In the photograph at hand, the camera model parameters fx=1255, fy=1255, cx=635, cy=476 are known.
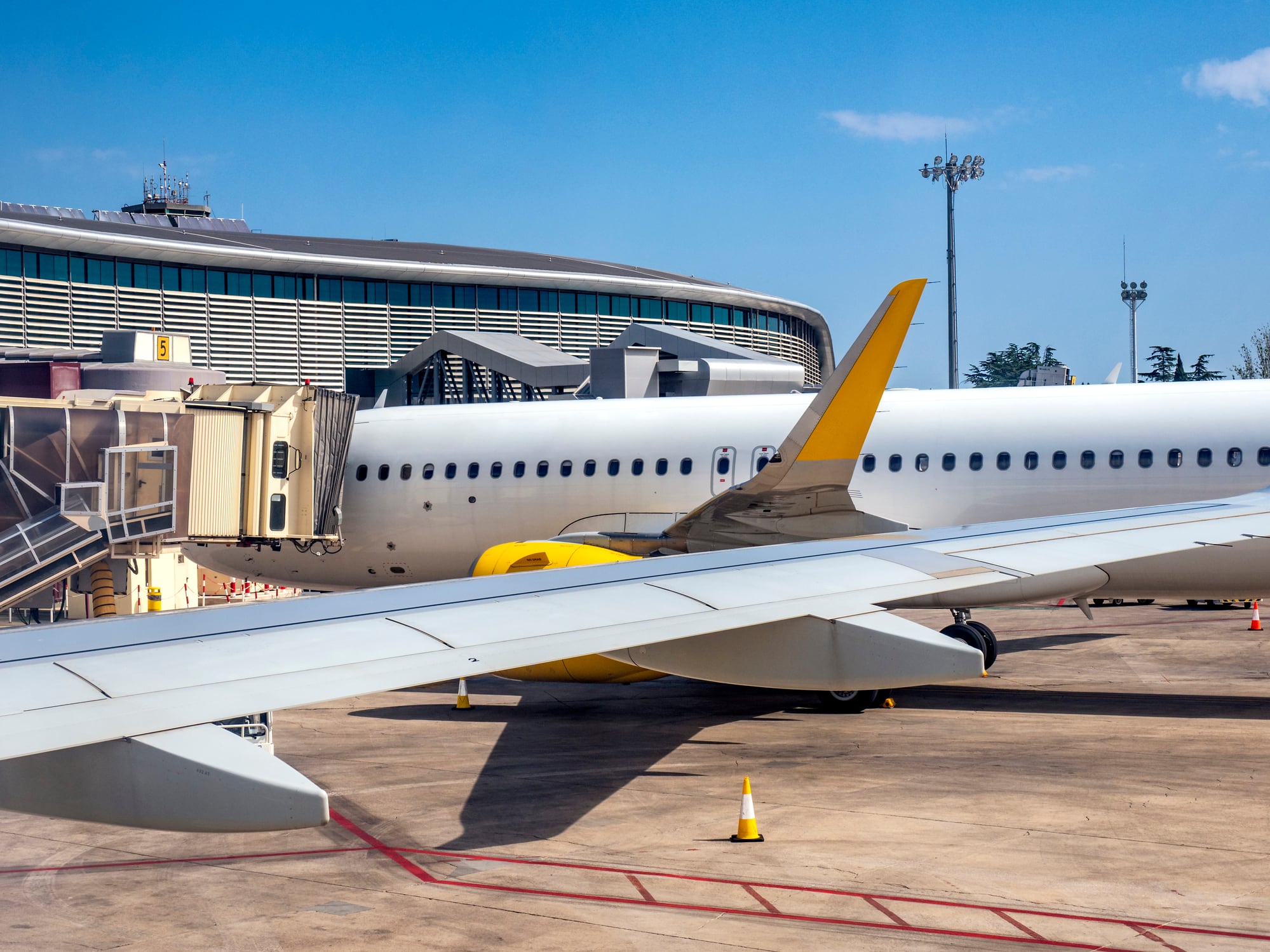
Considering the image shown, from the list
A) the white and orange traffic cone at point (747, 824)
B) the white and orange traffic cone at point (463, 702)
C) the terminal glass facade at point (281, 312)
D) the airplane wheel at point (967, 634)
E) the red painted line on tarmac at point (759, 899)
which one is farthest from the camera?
the terminal glass facade at point (281, 312)

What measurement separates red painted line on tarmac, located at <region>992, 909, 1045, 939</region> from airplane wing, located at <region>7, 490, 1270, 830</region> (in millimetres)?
1545

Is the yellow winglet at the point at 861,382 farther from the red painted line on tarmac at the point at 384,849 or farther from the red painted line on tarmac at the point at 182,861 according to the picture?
the red painted line on tarmac at the point at 182,861

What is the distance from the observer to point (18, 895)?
819 centimetres

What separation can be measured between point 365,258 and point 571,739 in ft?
135

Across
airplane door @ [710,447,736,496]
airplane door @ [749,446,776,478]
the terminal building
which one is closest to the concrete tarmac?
airplane door @ [710,447,736,496]

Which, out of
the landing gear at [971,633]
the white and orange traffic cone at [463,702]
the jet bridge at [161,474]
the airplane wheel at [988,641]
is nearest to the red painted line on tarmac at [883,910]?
the landing gear at [971,633]

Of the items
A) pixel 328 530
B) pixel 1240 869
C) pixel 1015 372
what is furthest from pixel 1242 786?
pixel 1015 372

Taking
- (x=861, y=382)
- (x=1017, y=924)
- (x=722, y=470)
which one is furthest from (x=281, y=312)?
(x=1017, y=924)

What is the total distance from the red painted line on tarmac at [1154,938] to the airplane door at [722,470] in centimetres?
1005

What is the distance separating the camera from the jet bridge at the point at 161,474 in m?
16.8

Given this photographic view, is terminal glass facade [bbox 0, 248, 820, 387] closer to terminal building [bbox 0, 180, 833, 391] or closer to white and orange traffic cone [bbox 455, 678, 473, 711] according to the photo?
terminal building [bbox 0, 180, 833, 391]

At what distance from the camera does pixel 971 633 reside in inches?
613

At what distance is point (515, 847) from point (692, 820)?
1.47 m

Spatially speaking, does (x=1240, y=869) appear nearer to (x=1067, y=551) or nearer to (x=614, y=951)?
(x=1067, y=551)
